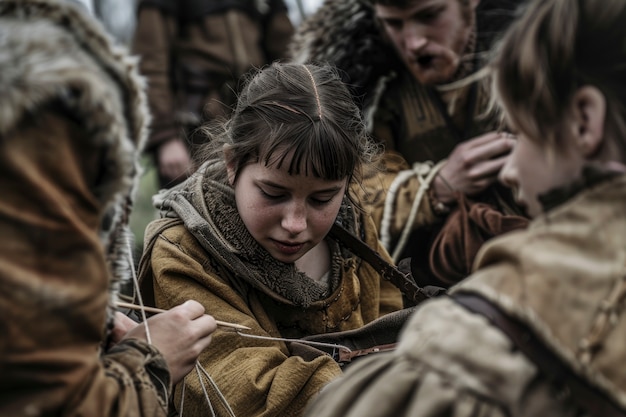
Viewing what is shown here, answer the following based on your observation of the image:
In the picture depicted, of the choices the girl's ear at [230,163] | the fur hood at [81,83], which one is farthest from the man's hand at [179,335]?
the girl's ear at [230,163]

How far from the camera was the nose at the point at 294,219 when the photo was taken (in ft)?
8.57

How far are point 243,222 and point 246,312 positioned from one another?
270mm

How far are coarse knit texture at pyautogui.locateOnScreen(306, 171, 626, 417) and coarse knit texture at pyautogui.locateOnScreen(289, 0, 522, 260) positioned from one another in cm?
215

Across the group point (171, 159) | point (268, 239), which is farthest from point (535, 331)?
point (171, 159)

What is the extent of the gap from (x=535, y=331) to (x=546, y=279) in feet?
0.29

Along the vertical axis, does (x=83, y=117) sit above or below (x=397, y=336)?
above

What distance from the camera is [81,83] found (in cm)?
158

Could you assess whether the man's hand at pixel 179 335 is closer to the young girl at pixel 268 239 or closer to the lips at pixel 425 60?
the young girl at pixel 268 239

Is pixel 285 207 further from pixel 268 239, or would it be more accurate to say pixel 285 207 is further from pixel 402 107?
pixel 402 107

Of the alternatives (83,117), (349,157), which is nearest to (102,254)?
(83,117)

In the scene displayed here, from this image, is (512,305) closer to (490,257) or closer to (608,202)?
(490,257)

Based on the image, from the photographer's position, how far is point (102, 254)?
1680mm

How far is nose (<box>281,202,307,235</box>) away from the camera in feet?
8.57

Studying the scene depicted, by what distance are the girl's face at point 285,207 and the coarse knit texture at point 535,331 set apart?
1.11 meters
